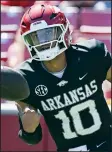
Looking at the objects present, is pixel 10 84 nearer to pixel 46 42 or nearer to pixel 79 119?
Result: pixel 46 42

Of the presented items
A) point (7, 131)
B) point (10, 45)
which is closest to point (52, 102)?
point (7, 131)

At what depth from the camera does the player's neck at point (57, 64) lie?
2457 millimetres

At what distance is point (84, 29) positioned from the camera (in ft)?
14.8

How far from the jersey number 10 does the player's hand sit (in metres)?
0.18

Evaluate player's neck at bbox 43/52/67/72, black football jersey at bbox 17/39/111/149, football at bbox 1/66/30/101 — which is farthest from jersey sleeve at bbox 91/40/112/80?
football at bbox 1/66/30/101

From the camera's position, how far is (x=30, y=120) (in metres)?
2.26

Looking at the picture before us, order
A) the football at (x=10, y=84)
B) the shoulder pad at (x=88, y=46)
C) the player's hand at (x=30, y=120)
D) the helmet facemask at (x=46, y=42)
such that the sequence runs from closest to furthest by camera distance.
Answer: the football at (x=10, y=84) < the player's hand at (x=30, y=120) < the helmet facemask at (x=46, y=42) < the shoulder pad at (x=88, y=46)

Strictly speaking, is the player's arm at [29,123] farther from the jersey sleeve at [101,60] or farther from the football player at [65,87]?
the jersey sleeve at [101,60]

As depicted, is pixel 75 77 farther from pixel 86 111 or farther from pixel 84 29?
pixel 84 29

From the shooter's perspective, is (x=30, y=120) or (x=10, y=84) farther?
(x=30, y=120)

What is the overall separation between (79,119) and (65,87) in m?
0.16

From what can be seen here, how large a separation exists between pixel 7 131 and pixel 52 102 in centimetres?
167

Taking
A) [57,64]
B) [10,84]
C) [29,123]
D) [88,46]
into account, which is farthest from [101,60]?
[10,84]

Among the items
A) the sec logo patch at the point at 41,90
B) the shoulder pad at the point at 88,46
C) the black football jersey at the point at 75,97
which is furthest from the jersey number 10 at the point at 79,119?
the shoulder pad at the point at 88,46
